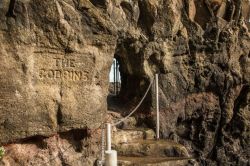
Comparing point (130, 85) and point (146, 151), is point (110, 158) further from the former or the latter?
point (130, 85)

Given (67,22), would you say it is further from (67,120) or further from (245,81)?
(245,81)

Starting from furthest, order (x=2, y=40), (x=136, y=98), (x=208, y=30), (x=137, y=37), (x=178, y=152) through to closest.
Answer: (x=208, y=30)
(x=136, y=98)
(x=137, y=37)
(x=178, y=152)
(x=2, y=40)

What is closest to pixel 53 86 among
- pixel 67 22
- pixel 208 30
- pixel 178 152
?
pixel 67 22

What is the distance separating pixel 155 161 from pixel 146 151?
63 cm

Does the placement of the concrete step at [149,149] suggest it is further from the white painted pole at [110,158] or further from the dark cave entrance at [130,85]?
the white painted pole at [110,158]

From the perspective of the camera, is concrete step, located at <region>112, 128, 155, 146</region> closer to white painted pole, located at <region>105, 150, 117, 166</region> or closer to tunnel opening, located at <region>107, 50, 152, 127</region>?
tunnel opening, located at <region>107, 50, 152, 127</region>

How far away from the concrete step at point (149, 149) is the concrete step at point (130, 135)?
16 centimetres

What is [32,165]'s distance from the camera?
6785 millimetres

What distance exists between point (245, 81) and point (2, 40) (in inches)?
321

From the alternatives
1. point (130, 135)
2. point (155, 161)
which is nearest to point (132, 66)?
point (130, 135)

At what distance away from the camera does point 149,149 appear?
30.2ft

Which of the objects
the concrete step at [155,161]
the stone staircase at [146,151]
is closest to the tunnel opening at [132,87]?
the stone staircase at [146,151]

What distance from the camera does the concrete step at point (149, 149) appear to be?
9.22 metres

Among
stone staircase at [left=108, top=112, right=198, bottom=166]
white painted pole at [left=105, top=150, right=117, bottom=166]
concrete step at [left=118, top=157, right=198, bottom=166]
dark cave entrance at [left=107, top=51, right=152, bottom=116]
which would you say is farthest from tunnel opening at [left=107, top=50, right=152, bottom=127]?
white painted pole at [left=105, top=150, right=117, bottom=166]
